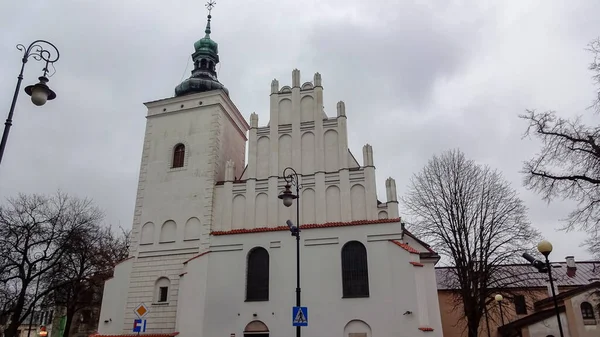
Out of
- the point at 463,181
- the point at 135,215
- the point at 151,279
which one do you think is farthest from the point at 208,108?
the point at 463,181

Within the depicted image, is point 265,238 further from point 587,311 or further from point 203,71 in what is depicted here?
point 587,311

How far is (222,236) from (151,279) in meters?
4.71

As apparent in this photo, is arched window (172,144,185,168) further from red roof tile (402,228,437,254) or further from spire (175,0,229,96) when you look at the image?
red roof tile (402,228,437,254)

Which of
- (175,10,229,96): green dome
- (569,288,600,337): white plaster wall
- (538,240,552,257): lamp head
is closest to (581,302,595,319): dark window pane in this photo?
(569,288,600,337): white plaster wall

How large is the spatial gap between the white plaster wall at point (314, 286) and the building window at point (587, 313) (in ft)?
48.6

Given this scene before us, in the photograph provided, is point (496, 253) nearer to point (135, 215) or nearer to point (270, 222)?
point (270, 222)

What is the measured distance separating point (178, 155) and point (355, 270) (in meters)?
13.3

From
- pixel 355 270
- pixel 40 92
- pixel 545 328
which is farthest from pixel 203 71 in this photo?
pixel 545 328

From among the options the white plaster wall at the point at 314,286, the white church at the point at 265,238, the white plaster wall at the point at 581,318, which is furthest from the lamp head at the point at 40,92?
the white plaster wall at the point at 581,318

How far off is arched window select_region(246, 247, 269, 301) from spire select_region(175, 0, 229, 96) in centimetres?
1180

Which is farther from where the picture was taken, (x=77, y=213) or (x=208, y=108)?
(x=77, y=213)

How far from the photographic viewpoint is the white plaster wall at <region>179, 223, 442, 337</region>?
66.7 feet

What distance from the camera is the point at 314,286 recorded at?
844 inches

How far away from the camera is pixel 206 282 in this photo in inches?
894
